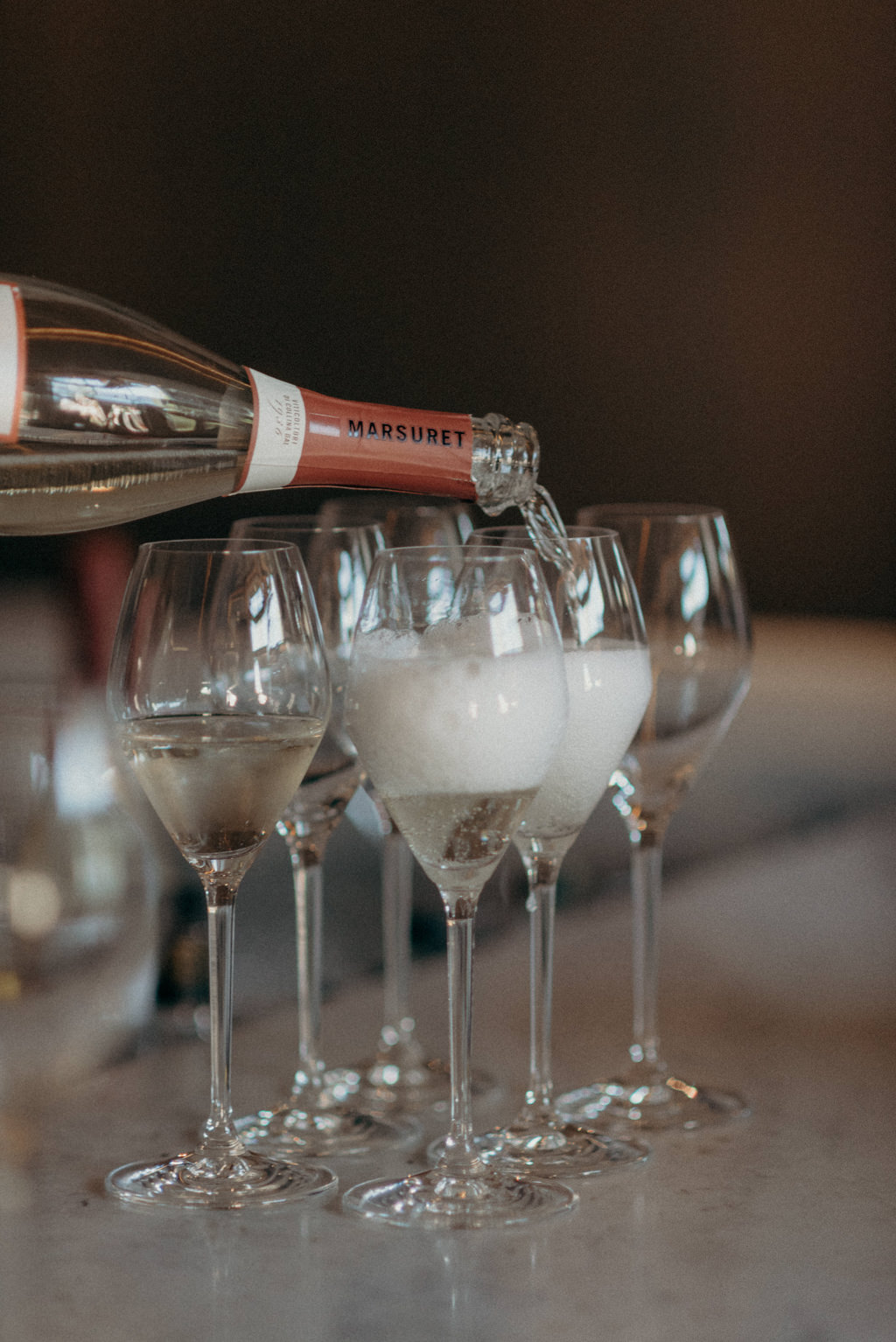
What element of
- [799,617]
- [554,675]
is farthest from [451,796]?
[799,617]

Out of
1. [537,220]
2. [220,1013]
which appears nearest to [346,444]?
[220,1013]

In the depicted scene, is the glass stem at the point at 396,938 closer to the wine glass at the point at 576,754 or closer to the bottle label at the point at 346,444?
the wine glass at the point at 576,754

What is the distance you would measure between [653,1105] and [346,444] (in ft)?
1.26

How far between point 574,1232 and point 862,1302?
0.40 feet

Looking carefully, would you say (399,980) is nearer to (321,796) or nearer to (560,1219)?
(321,796)

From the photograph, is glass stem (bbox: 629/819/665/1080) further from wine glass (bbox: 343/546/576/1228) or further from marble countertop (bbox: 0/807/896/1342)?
wine glass (bbox: 343/546/576/1228)

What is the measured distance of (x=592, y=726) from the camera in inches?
29.8

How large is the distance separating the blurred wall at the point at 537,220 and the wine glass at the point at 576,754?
1.00 metres

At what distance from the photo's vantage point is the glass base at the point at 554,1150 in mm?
734

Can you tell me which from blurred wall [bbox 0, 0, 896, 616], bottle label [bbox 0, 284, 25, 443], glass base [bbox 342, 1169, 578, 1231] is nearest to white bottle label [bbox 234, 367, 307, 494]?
bottle label [bbox 0, 284, 25, 443]

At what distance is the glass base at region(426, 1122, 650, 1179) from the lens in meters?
0.73

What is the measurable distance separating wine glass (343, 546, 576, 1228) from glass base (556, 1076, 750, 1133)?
0.46 ft

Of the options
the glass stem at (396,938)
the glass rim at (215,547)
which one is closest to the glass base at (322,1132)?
the glass stem at (396,938)

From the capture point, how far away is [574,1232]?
646 millimetres
